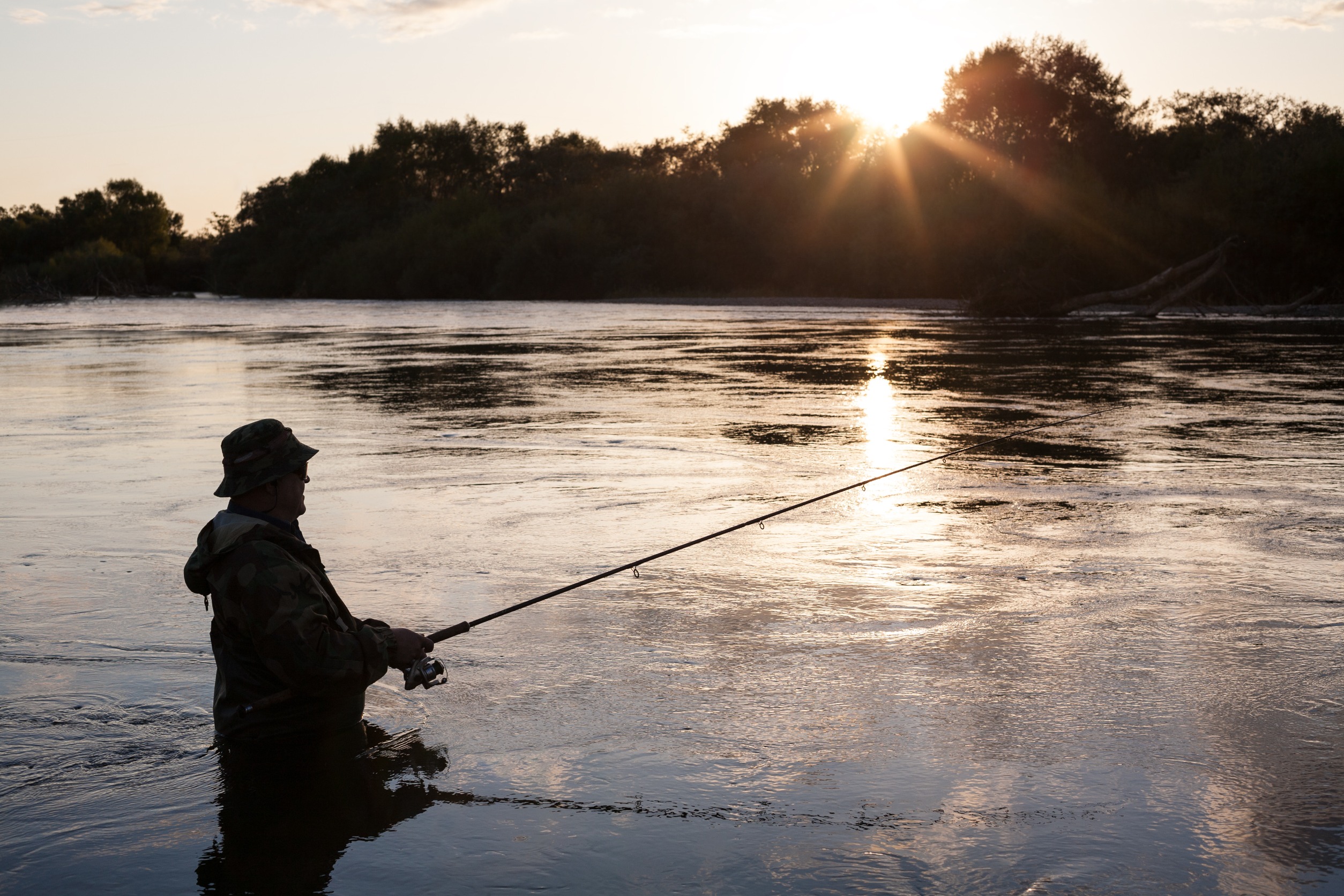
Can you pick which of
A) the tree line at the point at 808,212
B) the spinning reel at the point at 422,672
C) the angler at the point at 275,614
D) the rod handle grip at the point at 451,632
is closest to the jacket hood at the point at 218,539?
the angler at the point at 275,614

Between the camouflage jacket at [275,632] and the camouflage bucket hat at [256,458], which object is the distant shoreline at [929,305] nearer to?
the camouflage jacket at [275,632]

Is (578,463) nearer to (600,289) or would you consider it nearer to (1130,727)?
(1130,727)

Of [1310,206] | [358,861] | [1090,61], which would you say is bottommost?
[358,861]

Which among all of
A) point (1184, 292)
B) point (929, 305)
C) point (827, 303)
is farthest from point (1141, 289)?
point (827, 303)

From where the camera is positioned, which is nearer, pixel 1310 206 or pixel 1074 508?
pixel 1074 508

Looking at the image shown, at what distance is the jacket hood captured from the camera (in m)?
3.95

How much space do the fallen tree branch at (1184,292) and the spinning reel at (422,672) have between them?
43806mm

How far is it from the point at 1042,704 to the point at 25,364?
72.5 feet

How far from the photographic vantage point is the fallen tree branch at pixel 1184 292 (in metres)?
45.0

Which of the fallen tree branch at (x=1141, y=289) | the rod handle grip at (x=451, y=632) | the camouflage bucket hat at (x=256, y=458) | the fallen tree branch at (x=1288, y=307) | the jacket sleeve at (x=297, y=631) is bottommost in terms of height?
the rod handle grip at (x=451, y=632)

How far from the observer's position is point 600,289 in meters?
83.4

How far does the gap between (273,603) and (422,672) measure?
564 millimetres

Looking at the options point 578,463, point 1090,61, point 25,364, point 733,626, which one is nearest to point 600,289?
point 1090,61

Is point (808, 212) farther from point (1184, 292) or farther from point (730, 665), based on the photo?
point (730, 665)
